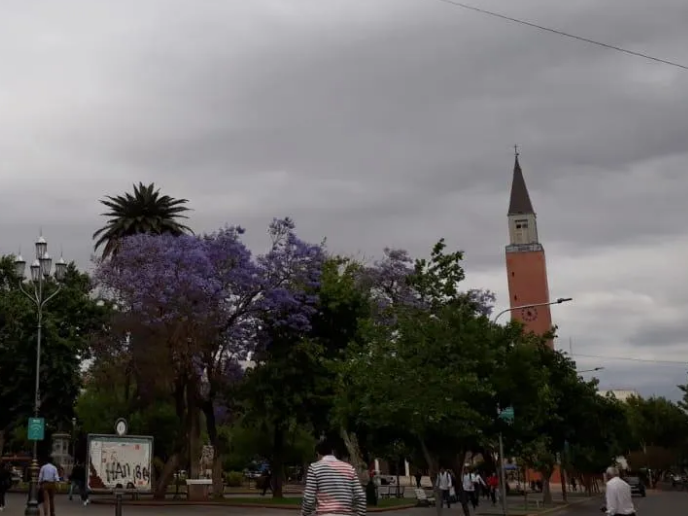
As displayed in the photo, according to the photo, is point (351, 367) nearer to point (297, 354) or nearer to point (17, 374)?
point (297, 354)

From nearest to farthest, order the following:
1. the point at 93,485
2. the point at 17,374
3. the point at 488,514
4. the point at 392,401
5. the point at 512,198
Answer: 1. the point at 93,485
2. the point at 392,401
3. the point at 488,514
4. the point at 17,374
5. the point at 512,198

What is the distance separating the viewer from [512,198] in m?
104

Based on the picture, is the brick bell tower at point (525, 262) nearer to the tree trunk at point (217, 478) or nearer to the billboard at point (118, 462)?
the tree trunk at point (217, 478)

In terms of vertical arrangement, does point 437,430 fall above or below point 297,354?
below

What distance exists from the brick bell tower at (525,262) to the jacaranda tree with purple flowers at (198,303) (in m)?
58.6

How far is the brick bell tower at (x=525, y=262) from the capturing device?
9388 cm

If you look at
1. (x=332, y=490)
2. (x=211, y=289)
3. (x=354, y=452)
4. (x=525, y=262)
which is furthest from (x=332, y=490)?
(x=525, y=262)

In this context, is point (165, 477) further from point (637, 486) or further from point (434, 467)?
point (637, 486)

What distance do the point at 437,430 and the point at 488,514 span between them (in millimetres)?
8728

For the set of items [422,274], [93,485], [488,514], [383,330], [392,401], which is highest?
[422,274]

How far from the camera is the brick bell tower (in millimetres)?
93875

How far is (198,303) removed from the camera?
3112cm

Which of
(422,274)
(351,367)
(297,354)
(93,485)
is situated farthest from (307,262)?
(93,485)

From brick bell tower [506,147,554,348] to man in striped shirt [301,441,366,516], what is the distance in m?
81.8
